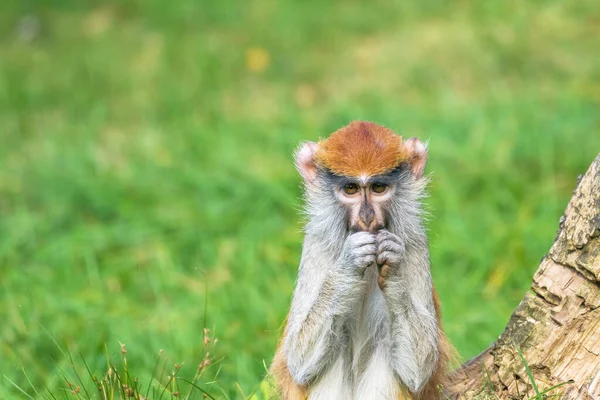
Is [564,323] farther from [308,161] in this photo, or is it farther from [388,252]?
[308,161]

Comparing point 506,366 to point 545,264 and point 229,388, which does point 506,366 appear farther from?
point 229,388

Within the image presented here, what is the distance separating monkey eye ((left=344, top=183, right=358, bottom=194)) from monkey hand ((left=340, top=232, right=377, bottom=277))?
19cm

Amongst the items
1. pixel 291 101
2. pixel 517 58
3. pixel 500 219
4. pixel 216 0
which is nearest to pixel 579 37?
pixel 517 58

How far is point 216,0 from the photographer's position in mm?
11305

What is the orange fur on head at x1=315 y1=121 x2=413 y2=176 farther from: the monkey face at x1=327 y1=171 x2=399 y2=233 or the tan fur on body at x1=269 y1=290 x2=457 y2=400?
the tan fur on body at x1=269 y1=290 x2=457 y2=400

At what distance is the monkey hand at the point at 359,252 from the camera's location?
3.38m

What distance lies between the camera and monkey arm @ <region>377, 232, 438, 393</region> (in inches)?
136

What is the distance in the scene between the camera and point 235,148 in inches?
305

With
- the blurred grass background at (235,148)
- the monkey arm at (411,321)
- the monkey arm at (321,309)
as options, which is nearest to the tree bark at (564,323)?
the monkey arm at (411,321)

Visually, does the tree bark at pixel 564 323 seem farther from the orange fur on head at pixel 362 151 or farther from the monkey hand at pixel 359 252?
the orange fur on head at pixel 362 151

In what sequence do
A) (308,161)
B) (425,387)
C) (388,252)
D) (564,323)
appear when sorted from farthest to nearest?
(308,161), (425,387), (388,252), (564,323)

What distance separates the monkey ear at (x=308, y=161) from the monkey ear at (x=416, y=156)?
38 centimetres

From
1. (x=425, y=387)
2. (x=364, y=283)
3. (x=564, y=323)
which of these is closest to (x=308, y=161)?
(x=364, y=283)

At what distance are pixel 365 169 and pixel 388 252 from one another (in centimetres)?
35
